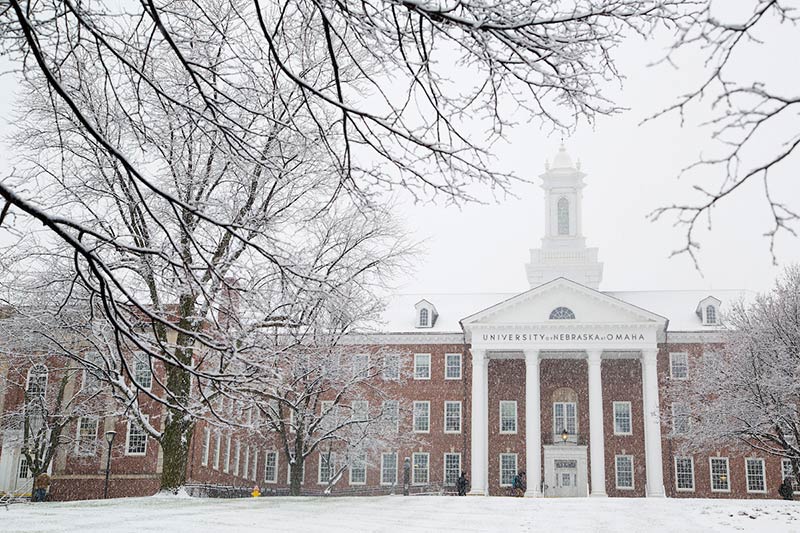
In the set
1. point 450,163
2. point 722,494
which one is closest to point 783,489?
point 722,494

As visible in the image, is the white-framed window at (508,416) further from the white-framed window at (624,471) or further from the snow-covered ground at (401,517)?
the snow-covered ground at (401,517)

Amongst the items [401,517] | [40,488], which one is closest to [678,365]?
[40,488]

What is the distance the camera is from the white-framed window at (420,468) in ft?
155

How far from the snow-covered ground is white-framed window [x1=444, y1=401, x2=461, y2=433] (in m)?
24.4

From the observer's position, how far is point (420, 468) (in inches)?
1875

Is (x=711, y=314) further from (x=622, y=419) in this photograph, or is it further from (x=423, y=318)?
(x=423, y=318)

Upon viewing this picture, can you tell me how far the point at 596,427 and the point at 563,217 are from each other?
1806 cm

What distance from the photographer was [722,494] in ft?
147

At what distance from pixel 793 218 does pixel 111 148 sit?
459cm

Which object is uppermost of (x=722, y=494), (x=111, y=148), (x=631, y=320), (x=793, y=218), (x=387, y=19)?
(x=631, y=320)

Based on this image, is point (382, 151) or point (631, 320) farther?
point (631, 320)

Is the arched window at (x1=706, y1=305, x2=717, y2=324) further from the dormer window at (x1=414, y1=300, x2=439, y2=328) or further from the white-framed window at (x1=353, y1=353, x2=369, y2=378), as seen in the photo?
the white-framed window at (x1=353, y1=353, x2=369, y2=378)

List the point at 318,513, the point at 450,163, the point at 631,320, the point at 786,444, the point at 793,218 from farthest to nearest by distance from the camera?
the point at 631,320, the point at 786,444, the point at 318,513, the point at 450,163, the point at 793,218

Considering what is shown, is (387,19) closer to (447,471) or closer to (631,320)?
(631,320)
